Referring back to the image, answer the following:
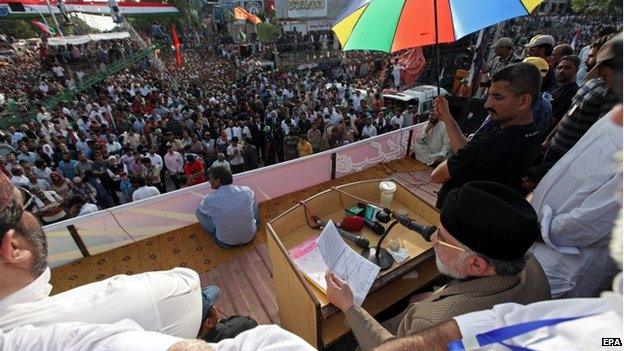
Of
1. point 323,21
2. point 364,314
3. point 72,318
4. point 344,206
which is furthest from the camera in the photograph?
point 323,21

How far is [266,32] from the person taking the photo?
2734 cm

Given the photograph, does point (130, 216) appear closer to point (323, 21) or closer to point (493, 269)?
point (493, 269)

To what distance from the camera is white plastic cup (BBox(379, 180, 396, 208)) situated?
2920 mm

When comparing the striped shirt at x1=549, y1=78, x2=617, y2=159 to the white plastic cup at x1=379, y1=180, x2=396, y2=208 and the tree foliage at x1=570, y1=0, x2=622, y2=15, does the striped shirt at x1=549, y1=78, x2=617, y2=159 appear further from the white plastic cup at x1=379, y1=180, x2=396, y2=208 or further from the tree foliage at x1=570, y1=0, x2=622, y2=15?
the tree foliage at x1=570, y1=0, x2=622, y2=15

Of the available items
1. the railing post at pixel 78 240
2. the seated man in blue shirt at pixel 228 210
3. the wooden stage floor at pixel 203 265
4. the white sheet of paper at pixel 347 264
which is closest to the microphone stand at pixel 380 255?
the white sheet of paper at pixel 347 264

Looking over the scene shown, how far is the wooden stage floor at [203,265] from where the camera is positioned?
328 cm

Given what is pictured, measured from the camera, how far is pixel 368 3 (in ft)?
10.2

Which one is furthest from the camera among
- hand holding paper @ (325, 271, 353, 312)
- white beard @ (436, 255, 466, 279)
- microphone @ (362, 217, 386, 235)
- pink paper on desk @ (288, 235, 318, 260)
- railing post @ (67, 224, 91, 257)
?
railing post @ (67, 224, 91, 257)

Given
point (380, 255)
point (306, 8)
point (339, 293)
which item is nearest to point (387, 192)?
point (380, 255)

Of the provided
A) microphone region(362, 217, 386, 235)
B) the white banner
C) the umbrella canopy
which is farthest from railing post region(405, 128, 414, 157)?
the white banner

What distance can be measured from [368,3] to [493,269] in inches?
109

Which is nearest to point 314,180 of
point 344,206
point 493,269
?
point 344,206

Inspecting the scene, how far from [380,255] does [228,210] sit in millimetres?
2043

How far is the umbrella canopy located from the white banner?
2824 cm
